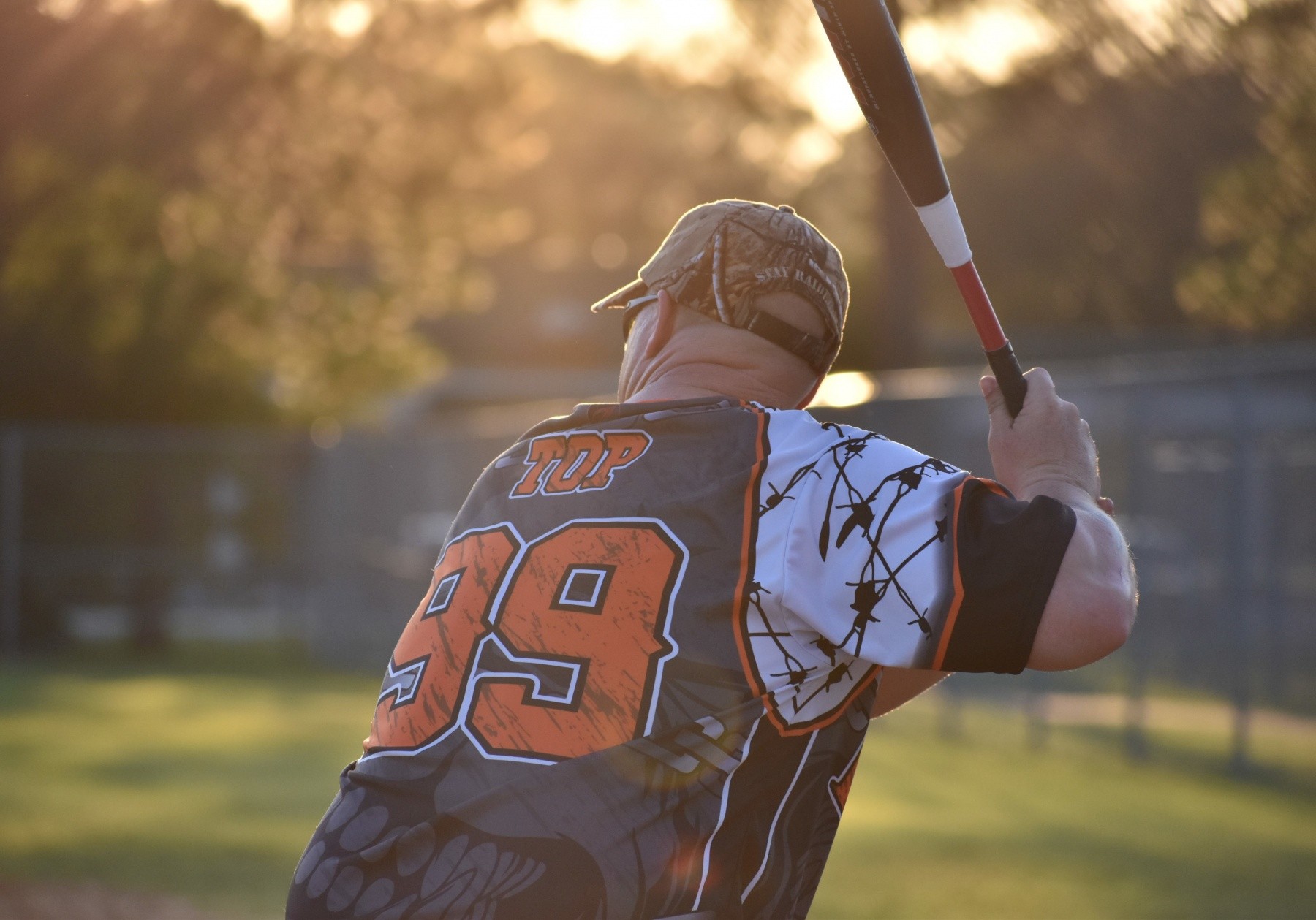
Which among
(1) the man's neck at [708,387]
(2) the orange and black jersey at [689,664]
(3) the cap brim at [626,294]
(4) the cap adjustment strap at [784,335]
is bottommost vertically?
(2) the orange and black jersey at [689,664]

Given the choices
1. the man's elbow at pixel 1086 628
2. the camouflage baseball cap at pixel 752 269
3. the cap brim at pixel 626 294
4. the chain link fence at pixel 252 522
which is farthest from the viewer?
the chain link fence at pixel 252 522

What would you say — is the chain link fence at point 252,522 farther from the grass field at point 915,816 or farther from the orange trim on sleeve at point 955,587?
the orange trim on sleeve at point 955,587

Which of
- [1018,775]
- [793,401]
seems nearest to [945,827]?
[1018,775]

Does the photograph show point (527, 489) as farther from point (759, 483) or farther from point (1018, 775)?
point (1018, 775)

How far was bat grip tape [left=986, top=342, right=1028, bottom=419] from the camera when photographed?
2.36 metres

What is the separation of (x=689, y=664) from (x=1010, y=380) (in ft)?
2.15

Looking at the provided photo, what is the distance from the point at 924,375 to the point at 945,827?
8.18m

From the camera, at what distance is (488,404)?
1679 inches

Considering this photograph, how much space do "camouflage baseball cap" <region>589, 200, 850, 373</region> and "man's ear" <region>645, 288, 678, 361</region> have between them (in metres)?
0.01

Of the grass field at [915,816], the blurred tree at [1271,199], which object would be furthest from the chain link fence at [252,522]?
the grass field at [915,816]

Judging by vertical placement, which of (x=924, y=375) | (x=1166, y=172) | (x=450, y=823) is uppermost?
(x=1166, y=172)

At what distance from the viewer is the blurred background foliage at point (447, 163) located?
29.7ft

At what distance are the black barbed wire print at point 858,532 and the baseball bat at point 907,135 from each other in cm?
35

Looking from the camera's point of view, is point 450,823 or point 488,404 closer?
point 450,823
